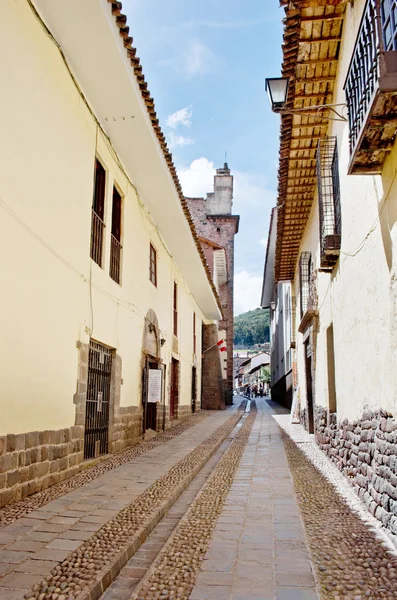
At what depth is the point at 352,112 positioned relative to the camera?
4.54 meters

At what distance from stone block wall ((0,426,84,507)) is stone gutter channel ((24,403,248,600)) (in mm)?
1049

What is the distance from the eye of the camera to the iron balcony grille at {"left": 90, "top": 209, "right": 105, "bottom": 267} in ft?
23.4

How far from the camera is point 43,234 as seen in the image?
209 inches

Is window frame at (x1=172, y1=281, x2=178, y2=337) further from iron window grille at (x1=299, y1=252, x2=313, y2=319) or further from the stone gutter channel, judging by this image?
the stone gutter channel

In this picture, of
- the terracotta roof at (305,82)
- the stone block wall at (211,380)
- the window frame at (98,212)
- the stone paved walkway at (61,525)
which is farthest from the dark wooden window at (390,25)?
the stone block wall at (211,380)

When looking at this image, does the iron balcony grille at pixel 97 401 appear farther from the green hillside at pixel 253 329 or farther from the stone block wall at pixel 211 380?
the green hillside at pixel 253 329

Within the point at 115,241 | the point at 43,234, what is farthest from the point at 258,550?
the point at 115,241

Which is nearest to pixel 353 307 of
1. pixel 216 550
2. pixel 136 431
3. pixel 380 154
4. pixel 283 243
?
pixel 380 154

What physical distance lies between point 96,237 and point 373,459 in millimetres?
4845

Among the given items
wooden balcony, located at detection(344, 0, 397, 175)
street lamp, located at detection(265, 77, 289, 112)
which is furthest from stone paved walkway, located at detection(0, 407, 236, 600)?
street lamp, located at detection(265, 77, 289, 112)

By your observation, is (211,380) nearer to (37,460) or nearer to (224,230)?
(224,230)

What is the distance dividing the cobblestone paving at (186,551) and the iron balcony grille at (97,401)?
1982 millimetres

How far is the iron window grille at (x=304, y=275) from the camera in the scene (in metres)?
11.0

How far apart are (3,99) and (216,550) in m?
4.20
